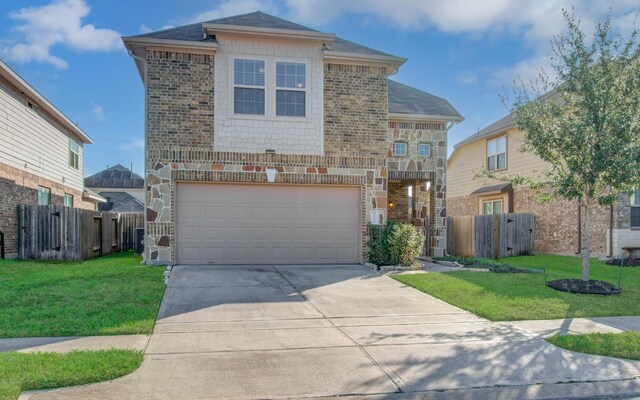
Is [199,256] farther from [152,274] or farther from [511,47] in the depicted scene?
[511,47]

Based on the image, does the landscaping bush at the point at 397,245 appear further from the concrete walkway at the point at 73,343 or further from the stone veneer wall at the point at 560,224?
the concrete walkway at the point at 73,343

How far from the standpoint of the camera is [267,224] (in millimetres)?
13102

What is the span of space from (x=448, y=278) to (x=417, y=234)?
2.35m

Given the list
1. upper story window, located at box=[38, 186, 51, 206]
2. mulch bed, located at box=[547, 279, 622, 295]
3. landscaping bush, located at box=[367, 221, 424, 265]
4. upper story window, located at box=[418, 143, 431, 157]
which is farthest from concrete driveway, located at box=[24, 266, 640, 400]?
upper story window, located at box=[38, 186, 51, 206]

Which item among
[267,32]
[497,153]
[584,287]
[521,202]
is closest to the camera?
[584,287]

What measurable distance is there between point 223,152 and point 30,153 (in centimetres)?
889

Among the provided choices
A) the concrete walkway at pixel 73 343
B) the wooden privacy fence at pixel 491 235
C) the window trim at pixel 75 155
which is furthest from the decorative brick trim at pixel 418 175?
the window trim at pixel 75 155

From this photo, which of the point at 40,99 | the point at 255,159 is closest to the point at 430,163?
the point at 255,159

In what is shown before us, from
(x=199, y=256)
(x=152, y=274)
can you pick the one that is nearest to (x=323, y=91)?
(x=199, y=256)

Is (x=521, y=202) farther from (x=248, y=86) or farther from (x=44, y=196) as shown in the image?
(x=44, y=196)

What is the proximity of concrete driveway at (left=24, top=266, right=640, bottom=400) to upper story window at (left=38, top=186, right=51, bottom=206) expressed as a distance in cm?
1241

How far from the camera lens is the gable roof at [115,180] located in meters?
37.8

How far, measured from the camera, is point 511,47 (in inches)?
674

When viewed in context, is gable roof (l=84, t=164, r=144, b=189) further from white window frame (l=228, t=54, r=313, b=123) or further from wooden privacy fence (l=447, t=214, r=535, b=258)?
white window frame (l=228, t=54, r=313, b=123)
